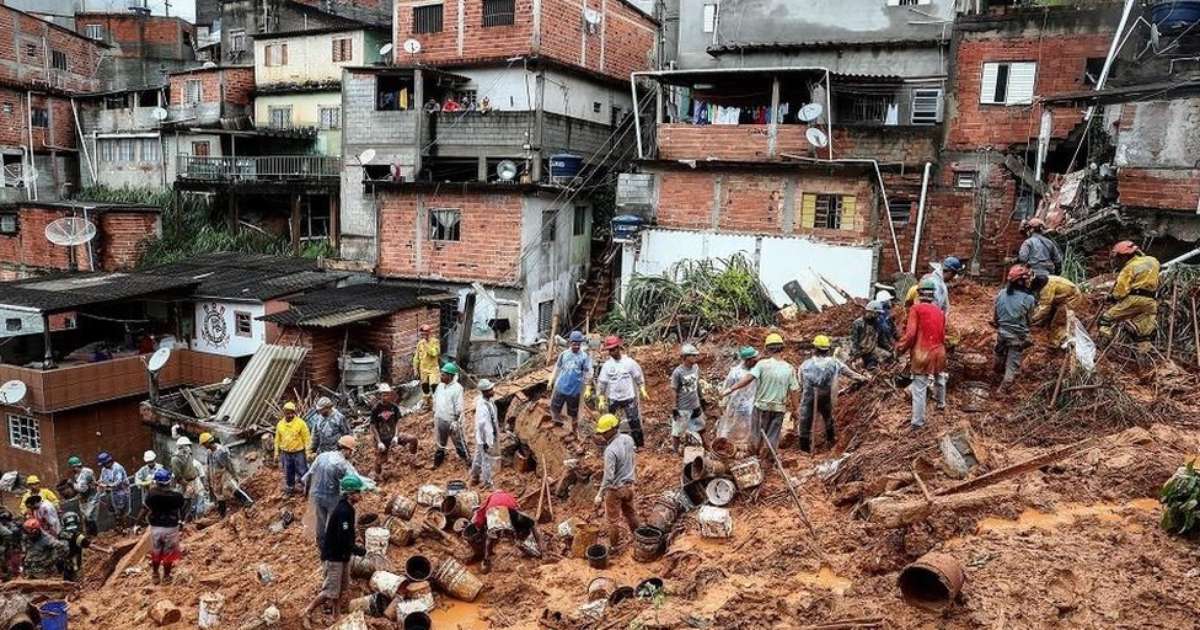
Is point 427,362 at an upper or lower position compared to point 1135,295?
lower

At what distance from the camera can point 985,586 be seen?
23.4 ft

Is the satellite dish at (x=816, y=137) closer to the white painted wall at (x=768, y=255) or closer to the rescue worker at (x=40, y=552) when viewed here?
the white painted wall at (x=768, y=255)

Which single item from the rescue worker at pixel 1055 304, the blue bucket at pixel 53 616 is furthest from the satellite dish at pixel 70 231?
the rescue worker at pixel 1055 304

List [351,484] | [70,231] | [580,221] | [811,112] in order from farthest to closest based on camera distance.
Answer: [580,221] < [70,231] < [811,112] < [351,484]

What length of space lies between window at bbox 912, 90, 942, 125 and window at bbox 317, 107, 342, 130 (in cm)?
2126

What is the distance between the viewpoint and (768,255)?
21.4 m

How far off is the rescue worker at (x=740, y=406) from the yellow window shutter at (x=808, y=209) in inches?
418

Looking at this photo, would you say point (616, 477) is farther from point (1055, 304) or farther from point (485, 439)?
point (1055, 304)

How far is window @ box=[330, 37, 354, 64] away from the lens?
31.7m

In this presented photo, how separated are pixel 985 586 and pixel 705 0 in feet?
68.1

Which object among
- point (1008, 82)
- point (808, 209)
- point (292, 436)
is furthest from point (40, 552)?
point (1008, 82)

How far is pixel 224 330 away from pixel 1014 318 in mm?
19458

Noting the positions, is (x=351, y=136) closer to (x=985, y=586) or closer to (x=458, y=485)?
(x=458, y=485)

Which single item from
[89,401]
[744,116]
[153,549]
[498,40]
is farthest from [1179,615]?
[498,40]
